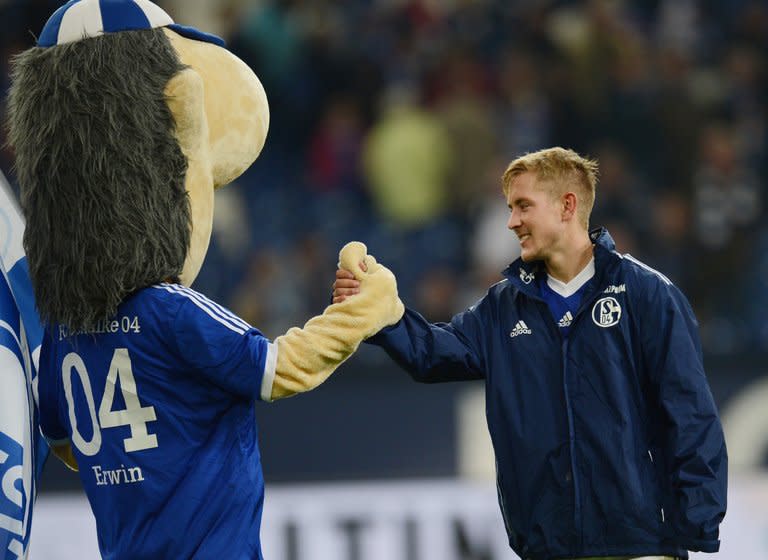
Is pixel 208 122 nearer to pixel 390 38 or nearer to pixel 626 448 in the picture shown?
pixel 626 448

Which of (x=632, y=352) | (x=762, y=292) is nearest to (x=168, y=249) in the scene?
(x=632, y=352)

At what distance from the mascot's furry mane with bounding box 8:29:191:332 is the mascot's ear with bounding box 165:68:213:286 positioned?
36 millimetres

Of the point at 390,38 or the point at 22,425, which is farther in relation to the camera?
the point at 390,38

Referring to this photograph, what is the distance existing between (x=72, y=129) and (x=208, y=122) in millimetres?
378

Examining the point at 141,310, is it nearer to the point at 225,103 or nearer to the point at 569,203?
the point at 225,103

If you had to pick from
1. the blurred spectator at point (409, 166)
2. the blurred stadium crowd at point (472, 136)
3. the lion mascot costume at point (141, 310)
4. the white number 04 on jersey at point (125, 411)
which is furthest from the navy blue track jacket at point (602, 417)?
the blurred spectator at point (409, 166)

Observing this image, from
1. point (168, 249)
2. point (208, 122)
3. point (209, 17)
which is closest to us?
point (168, 249)

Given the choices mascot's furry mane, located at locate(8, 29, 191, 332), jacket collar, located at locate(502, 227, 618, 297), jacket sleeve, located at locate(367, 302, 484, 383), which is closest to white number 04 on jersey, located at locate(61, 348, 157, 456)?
mascot's furry mane, located at locate(8, 29, 191, 332)

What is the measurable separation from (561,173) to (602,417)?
697 mm

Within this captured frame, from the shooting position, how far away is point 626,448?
366 centimetres

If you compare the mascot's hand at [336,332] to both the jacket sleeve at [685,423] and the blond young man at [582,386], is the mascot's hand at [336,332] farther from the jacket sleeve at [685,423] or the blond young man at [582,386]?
the jacket sleeve at [685,423]

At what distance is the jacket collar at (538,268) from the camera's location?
3840 mm

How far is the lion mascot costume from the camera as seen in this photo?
10.7 feet

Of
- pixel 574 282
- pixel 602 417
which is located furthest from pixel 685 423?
pixel 574 282
